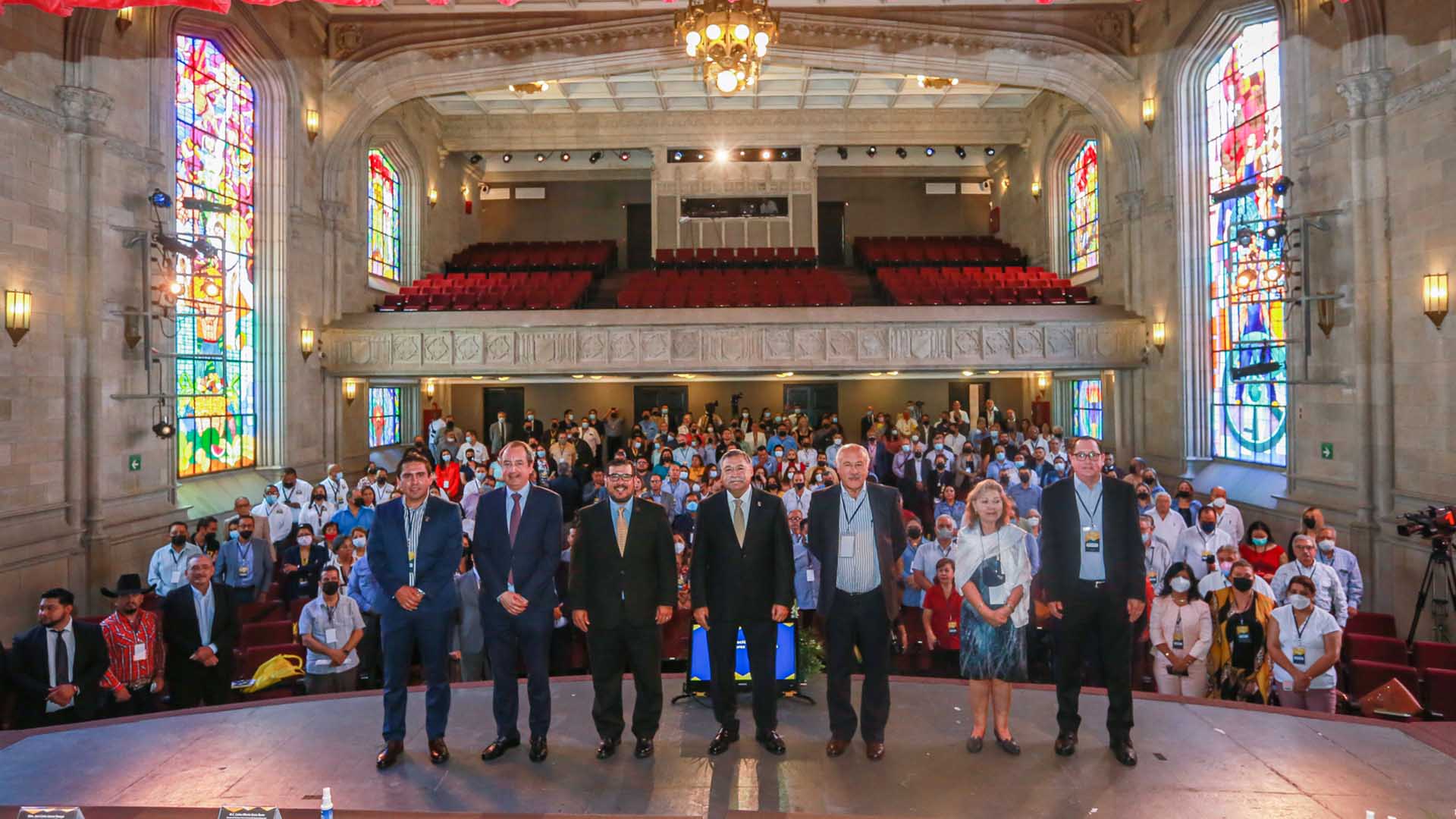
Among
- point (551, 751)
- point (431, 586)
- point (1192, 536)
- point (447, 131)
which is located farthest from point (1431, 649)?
point (447, 131)

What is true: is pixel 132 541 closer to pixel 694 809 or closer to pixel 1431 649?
pixel 694 809

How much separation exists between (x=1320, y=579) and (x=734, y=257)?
16.7m

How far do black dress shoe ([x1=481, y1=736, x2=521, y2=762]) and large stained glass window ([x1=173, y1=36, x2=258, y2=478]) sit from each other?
9044mm

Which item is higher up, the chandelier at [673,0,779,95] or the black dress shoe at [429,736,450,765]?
the chandelier at [673,0,779,95]

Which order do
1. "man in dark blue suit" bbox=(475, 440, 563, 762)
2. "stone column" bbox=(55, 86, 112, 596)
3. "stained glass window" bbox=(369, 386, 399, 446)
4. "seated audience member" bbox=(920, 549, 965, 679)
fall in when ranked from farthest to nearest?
"stained glass window" bbox=(369, 386, 399, 446) → "stone column" bbox=(55, 86, 112, 596) → "seated audience member" bbox=(920, 549, 965, 679) → "man in dark blue suit" bbox=(475, 440, 563, 762)

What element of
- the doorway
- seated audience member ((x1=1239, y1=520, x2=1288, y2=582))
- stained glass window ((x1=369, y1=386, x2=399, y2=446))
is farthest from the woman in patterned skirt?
the doorway

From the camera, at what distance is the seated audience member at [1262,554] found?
790cm

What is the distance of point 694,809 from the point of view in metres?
3.51

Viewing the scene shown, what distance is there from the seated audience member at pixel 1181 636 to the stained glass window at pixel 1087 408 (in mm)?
11459

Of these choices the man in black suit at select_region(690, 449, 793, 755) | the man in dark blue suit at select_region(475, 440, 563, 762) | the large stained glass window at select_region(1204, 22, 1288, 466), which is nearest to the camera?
the man in dark blue suit at select_region(475, 440, 563, 762)

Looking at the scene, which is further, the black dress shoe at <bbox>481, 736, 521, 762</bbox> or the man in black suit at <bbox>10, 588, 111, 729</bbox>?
the man in black suit at <bbox>10, 588, 111, 729</bbox>

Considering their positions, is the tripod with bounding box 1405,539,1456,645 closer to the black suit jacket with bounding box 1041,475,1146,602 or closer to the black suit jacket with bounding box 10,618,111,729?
the black suit jacket with bounding box 1041,475,1146,602

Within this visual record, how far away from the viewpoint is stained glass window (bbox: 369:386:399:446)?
56.7 ft

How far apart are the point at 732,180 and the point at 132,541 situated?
654 inches
